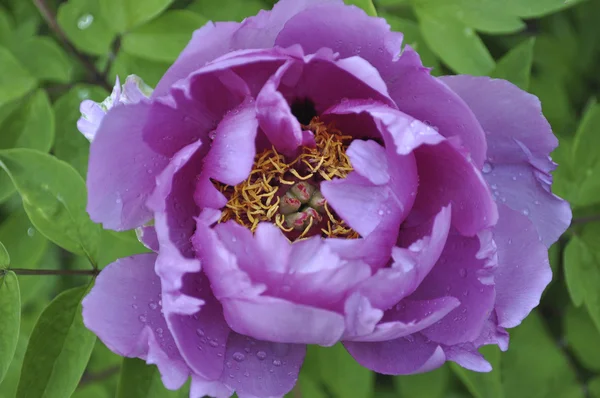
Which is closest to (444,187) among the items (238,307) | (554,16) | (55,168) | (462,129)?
(462,129)

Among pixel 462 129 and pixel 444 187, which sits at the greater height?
pixel 462 129

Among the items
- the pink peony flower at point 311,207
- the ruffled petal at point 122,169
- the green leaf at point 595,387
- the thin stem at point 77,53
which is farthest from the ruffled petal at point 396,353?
the green leaf at point 595,387

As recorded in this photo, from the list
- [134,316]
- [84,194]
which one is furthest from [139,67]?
[134,316]

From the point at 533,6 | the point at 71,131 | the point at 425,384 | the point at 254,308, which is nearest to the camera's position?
the point at 254,308

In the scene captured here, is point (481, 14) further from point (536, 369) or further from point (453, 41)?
point (536, 369)

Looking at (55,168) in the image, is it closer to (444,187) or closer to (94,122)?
(94,122)

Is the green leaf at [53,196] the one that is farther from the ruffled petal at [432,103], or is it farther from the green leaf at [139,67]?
the ruffled petal at [432,103]
